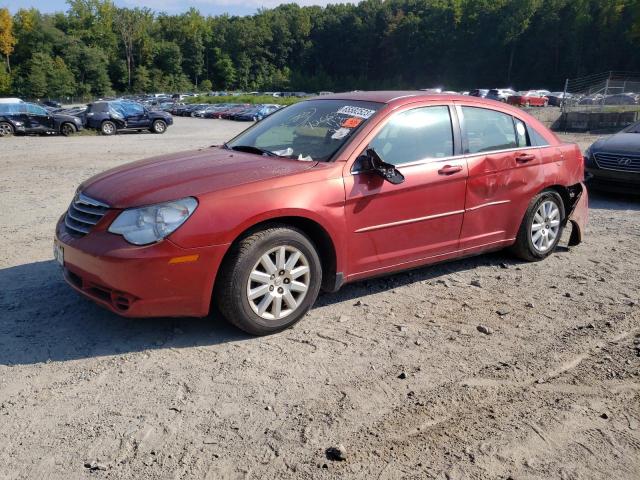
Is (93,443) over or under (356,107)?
under

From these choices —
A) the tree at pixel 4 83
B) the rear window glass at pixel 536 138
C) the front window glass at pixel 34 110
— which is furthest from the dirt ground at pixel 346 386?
the tree at pixel 4 83

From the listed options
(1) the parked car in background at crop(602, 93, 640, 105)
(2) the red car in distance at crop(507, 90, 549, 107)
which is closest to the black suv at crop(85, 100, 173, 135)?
(1) the parked car in background at crop(602, 93, 640, 105)

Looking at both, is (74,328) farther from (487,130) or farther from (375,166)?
(487,130)

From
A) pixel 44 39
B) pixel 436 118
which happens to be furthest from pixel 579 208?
pixel 44 39

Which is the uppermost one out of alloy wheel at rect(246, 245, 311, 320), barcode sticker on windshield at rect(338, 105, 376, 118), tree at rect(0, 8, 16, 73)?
tree at rect(0, 8, 16, 73)

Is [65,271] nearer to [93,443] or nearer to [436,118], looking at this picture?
[93,443]

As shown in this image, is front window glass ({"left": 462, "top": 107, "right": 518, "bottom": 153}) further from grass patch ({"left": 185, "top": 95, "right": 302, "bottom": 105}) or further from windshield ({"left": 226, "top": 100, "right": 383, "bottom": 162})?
grass patch ({"left": 185, "top": 95, "right": 302, "bottom": 105})

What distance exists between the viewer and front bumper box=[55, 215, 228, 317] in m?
3.58

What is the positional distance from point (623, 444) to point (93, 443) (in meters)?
2.62

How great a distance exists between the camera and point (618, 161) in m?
9.08

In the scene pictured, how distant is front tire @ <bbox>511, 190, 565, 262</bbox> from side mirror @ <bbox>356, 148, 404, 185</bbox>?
6.28 ft

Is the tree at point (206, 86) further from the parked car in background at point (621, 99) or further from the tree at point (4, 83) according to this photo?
the parked car in background at point (621, 99)

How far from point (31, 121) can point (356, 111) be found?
24057mm

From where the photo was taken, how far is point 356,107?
482cm
